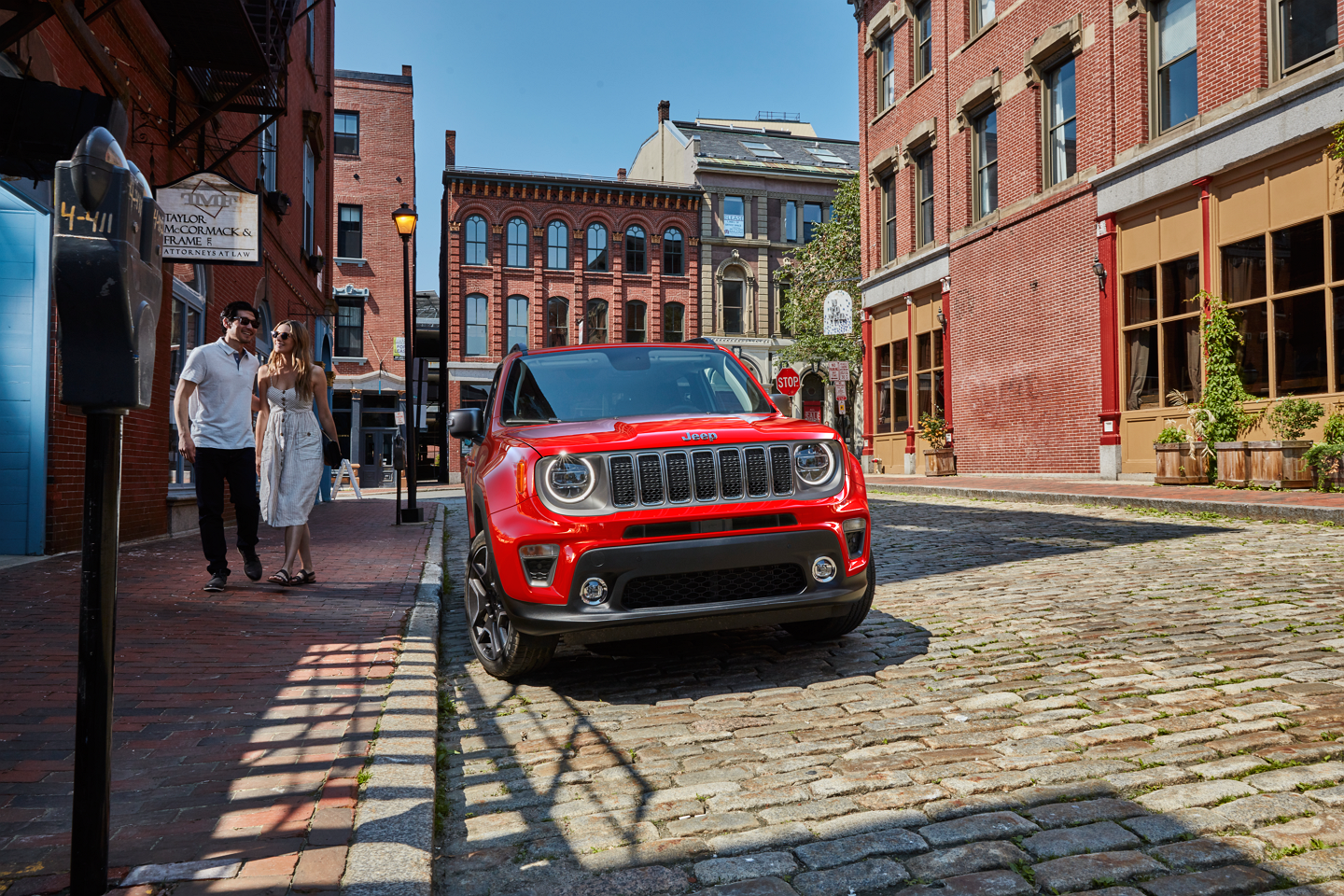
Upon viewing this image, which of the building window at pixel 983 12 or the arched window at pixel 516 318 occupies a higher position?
the building window at pixel 983 12

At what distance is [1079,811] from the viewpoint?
2.78 meters

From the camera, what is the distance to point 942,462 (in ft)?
72.8

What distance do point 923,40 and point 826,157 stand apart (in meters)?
20.8

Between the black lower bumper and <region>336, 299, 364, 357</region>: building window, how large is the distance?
35.0 metres

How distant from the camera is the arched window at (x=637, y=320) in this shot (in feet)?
136

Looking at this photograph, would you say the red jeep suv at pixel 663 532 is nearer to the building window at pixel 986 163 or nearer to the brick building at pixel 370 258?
the building window at pixel 986 163

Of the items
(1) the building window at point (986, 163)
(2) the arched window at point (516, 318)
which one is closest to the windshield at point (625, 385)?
(1) the building window at point (986, 163)

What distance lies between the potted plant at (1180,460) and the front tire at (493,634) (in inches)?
480

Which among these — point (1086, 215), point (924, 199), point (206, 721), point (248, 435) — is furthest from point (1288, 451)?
point (924, 199)

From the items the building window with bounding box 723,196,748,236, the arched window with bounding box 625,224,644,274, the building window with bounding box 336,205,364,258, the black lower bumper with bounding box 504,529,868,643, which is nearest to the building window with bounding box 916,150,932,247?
the building window with bounding box 723,196,748,236

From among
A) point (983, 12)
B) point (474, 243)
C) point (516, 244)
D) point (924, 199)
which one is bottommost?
point (924, 199)

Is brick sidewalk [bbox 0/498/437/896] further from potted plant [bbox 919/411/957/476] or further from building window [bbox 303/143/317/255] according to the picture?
potted plant [bbox 919/411/957/476]

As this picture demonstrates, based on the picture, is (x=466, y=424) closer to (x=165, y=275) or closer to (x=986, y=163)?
(x=165, y=275)

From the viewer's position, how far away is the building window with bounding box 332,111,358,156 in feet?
124
